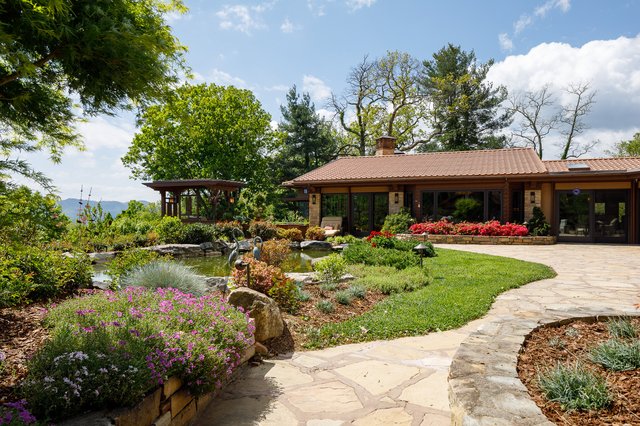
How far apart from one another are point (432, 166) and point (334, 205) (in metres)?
5.21

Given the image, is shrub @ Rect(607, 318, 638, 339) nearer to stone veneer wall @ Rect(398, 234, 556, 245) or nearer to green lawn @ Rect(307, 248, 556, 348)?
green lawn @ Rect(307, 248, 556, 348)

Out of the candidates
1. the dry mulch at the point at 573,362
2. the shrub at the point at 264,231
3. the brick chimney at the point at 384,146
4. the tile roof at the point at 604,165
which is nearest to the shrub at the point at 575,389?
the dry mulch at the point at 573,362

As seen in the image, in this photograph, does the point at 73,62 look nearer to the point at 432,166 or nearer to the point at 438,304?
the point at 438,304

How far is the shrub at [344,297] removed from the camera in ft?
19.0

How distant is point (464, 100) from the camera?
2808cm

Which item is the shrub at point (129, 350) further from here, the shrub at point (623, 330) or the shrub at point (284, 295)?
the shrub at point (623, 330)

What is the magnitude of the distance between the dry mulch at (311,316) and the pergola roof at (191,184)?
49.2 ft

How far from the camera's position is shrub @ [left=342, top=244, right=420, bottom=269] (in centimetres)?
888

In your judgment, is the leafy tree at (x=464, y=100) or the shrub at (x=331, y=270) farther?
the leafy tree at (x=464, y=100)

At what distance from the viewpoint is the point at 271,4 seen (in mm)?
9758

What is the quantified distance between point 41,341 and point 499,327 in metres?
4.11

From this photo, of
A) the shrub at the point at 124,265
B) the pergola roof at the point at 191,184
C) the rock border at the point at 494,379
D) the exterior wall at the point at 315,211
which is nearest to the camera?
the rock border at the point at 494,379

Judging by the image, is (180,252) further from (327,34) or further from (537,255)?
(537,255)

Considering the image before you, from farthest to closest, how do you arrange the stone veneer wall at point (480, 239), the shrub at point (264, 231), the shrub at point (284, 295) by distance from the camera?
the shrub at point (264, 231) < the stone veneer wall at point (480, 239) < the shrub at point (284, 295)
